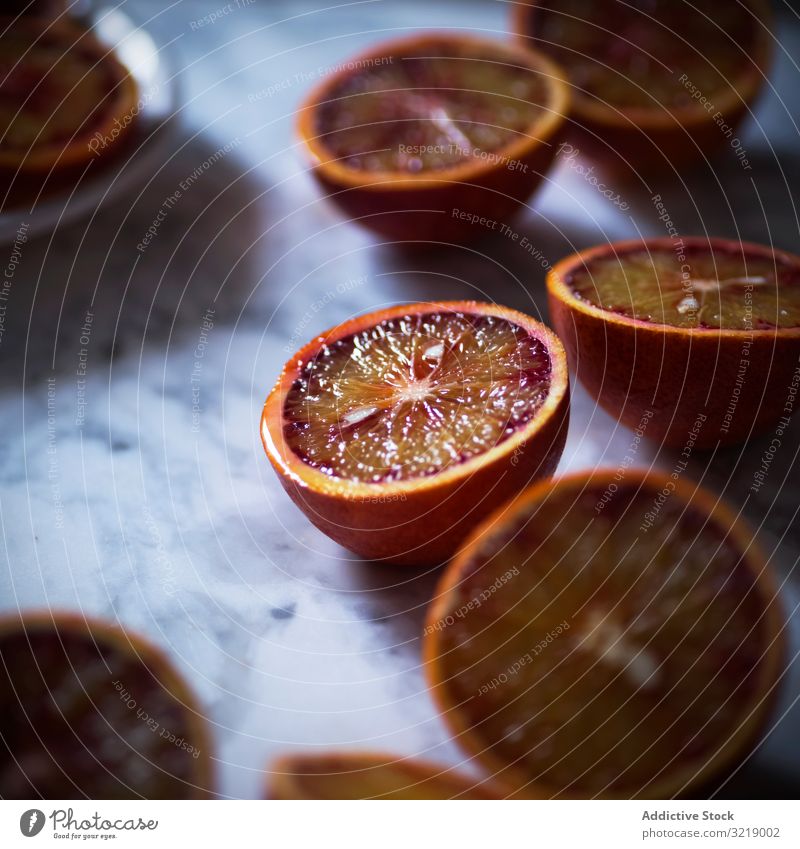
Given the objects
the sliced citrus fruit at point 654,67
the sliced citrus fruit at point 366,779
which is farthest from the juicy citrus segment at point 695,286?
the sliced citrus fruit at point 366,779

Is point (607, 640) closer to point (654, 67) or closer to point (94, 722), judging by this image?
point (94, 722)

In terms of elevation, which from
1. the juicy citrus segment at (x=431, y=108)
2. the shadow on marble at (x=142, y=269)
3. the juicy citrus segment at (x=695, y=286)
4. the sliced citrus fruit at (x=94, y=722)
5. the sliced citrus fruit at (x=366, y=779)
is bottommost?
the sliced citrus fruit at (x=366, y=779)

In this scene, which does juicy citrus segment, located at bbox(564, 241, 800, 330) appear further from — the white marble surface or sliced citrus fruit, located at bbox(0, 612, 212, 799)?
sliced citrus fruit, located at bbox(0, 612, 212, 799)

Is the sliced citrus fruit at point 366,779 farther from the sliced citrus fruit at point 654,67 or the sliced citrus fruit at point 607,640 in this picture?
the sliced citrus fruit at point 654,67

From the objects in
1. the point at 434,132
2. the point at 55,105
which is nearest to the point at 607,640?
the point at 434,132

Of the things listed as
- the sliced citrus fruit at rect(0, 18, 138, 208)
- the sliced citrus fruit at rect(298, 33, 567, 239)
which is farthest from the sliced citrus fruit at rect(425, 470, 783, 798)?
the sliced citrus fruit at rect(0, 18, 138, 208)

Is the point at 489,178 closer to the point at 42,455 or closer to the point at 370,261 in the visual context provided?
the point at 370,261

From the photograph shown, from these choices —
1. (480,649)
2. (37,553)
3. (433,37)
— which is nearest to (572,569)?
(480,649)
